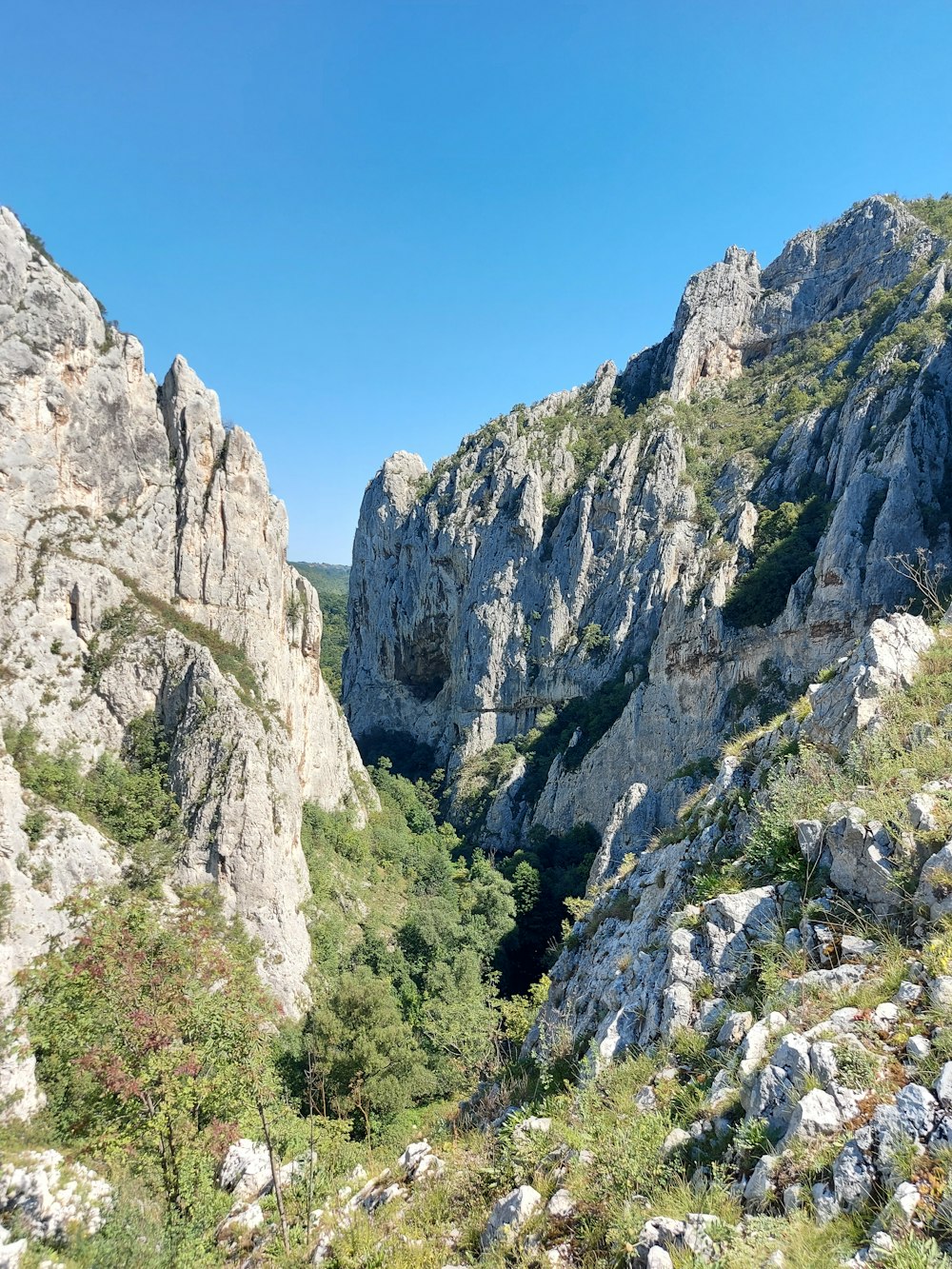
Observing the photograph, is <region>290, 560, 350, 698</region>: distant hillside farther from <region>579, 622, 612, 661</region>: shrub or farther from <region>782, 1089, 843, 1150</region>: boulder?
<region>782, 1089, 843, 1150</region>: boulder

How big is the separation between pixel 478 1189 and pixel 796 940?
11.8ft

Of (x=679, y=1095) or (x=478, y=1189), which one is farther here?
(x=478, y=1189)

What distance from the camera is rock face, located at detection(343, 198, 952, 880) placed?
31750 millimetres

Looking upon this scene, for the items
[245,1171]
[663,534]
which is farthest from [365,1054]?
[663,534]

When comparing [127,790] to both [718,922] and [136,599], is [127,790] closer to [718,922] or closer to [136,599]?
[136,599]

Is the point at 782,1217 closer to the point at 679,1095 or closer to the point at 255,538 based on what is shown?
the point at 679,1095

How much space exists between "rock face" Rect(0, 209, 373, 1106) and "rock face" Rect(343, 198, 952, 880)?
17.4m

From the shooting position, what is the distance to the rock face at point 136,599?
25.5 metres

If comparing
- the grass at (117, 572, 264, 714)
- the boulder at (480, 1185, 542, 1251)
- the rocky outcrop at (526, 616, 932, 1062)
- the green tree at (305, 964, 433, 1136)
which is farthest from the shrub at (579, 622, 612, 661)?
the boulder at (480, 1185, 542, 1251)

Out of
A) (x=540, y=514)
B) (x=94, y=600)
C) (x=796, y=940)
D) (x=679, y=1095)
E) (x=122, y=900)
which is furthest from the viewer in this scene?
(x=540, y=514)

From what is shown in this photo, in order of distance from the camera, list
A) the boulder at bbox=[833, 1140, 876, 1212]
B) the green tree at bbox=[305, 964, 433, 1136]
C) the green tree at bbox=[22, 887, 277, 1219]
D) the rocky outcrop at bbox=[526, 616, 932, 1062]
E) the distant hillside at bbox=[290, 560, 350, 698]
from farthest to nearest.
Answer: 1. the distant hillside at bbox=[290, 560, 350, 698]
2. the green tree at bbox=[305, 964, 433, 1136]
3. the green tree at bbox=[22, 887, 277, 1219]
4. the rocky outcrop at bbox=[526, 616, 932, 1062]
5. the boulder at bbox=[833, 1140, 876, 1212]

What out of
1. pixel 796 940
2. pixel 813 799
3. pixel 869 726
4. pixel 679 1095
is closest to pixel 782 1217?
pixel 679 1095

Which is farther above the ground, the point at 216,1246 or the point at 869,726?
the point at 869,726

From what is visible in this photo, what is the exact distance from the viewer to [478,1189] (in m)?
5.57
